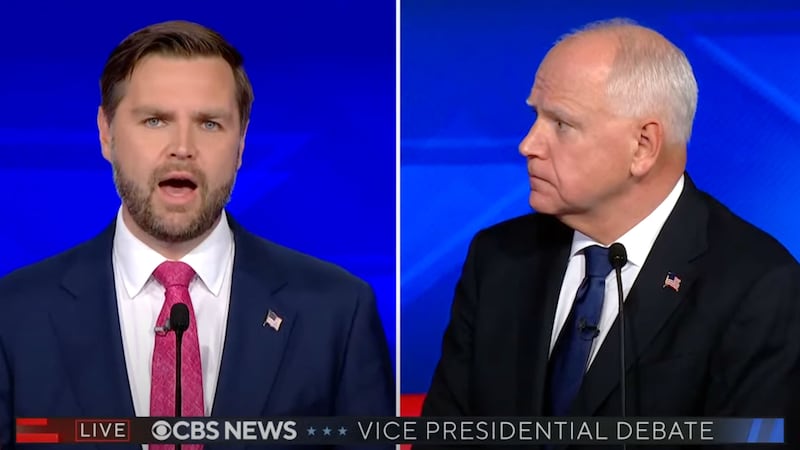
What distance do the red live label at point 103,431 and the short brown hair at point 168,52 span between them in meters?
0.95

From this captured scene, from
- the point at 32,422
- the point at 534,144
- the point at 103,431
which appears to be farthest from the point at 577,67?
the point at 32,422

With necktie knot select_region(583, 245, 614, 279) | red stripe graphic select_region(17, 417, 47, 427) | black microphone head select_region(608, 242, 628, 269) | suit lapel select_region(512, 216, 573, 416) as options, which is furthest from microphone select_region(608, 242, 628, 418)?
red stripe graphic select_region(17, 417, 47, 427)

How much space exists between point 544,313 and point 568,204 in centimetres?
34

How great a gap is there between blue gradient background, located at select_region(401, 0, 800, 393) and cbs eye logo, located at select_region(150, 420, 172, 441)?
0.80m

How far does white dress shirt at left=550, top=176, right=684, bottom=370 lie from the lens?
4.53 m

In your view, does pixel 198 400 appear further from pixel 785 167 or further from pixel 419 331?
pixel 785 167

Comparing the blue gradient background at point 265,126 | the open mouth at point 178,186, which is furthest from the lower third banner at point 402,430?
the open mouth at point 178,186

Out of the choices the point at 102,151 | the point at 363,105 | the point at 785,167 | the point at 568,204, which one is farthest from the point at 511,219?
the point at 102,151

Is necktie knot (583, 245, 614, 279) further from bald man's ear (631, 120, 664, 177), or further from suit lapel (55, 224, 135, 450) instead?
suit lapel (55, 224, 135, 450)

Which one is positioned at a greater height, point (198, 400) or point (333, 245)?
point (333, 245)

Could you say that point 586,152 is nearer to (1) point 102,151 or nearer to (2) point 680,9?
(2) point 680,9

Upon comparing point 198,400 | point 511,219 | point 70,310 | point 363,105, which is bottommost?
point 198,400

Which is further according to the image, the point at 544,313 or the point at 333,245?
the point at 333,245

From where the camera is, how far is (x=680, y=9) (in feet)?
16.1
